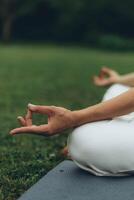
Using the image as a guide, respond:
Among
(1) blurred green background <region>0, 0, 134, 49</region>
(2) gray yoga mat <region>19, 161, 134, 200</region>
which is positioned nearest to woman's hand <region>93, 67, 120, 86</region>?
(2) gray yoga mat <region>19, 161, 134, 200</region>

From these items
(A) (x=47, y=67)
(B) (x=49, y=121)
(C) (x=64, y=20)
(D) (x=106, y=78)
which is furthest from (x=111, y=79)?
(C) (x=64, y=20)

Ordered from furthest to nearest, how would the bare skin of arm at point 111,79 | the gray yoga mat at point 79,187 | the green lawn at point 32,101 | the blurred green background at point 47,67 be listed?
the bare skin of arm at point 111,79
the blurred green background at point 47,67
the green lawn at point 32,101
the gray yoga mat at point 79,187

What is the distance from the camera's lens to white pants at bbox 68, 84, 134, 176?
9.20 ft

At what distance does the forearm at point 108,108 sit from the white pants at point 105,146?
4 cm

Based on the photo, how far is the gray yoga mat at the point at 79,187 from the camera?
2.64m

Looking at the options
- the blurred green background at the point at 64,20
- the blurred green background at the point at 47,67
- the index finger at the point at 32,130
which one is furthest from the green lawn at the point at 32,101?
the blurred green background at the point at 64,20

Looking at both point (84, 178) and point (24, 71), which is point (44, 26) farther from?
point (84, 178)

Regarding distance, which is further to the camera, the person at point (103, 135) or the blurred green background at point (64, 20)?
the blurred green background at point (64, 20)

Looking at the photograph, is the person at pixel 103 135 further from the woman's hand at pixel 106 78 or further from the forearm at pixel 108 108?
the woman's hand at pixel 106 78

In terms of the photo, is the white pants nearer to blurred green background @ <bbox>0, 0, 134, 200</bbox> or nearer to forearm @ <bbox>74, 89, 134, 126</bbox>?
forearm @ <bbox>74, 89, 134, 126</bbox>

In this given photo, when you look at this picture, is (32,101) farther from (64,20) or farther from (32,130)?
(64,20)

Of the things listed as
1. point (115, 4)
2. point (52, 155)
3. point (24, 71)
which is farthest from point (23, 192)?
point (115, 4)

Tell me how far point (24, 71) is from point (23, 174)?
22.9 ft

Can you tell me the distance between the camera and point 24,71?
10094mm
